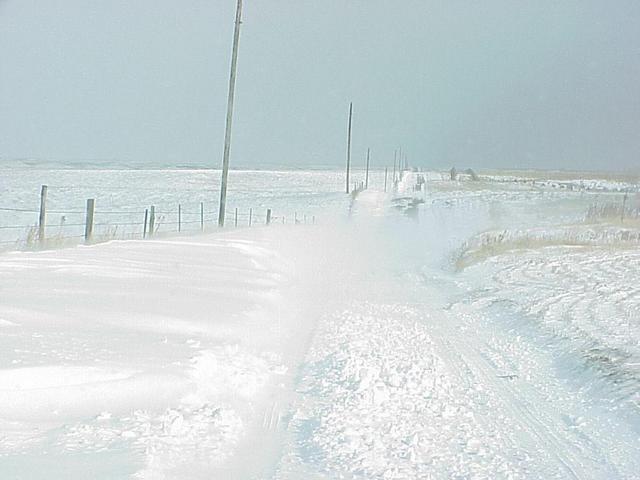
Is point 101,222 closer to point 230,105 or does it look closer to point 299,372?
point 230,105

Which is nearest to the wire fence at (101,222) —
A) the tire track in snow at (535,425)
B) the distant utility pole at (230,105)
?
the distant utility pole at (230,105)

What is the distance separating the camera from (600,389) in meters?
7.16

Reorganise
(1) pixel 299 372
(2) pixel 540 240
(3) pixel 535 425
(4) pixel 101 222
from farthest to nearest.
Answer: (4) pixel 101 222 < (2) pixel 540 240 < (1) pixel 299 372 < (3) pixel 535 425

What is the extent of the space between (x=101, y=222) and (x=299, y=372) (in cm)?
2569

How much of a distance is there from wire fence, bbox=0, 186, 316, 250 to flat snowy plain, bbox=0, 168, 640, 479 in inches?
130

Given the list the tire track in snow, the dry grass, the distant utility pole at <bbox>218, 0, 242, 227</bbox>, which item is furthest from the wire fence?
the tire track in snow

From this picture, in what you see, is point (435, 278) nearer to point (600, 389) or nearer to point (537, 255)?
point (537, 255)

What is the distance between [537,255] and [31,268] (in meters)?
13.3

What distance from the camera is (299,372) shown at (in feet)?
24.2

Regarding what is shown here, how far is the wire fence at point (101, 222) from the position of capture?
54.4ft

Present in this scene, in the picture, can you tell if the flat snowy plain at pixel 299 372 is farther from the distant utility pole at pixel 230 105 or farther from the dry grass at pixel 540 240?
the distant utility pole at pixel 230 105

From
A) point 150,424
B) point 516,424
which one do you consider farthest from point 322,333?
point 150,424

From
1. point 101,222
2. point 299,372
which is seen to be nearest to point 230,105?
point 101,222

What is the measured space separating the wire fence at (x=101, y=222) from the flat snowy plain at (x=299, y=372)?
130 inches
